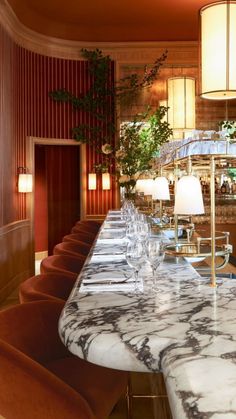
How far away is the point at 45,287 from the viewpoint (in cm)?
259

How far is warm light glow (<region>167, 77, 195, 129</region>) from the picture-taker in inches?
165

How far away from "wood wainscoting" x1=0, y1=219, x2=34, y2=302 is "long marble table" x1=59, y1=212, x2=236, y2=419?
448cm

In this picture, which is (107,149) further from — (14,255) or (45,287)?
(45,287)

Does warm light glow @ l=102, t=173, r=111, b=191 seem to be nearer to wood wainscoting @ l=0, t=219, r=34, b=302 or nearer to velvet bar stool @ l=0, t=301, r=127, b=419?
wood wainscoting @ l=0, t=219, r=34, b=302

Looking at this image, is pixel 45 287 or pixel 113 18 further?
pixel 113 18

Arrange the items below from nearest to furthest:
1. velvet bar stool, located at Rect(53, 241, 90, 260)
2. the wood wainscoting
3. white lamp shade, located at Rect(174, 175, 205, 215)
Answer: white lamp shade, located at Rect(174, 175, 205, 215) → velvet bar stool, located at Rect(53, 241, 90, 260) → the wood wainscoting

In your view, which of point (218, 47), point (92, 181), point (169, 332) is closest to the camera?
point (169, 332)

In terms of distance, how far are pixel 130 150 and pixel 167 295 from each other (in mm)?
7110

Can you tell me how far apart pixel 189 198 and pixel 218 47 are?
25.5 inches

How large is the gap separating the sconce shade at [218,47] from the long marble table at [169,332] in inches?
30.9

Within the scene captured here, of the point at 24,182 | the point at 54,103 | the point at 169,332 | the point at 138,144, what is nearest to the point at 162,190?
the point at 169,332

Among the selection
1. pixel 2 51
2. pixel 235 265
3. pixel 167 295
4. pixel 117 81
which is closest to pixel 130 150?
pixel 117 81

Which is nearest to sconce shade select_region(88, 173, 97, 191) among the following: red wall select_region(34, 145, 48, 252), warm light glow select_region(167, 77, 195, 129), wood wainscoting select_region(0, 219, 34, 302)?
wood wainscoting select_region(0, 219, 34, 302)

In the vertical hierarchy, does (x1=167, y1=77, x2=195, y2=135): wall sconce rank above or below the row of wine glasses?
above
